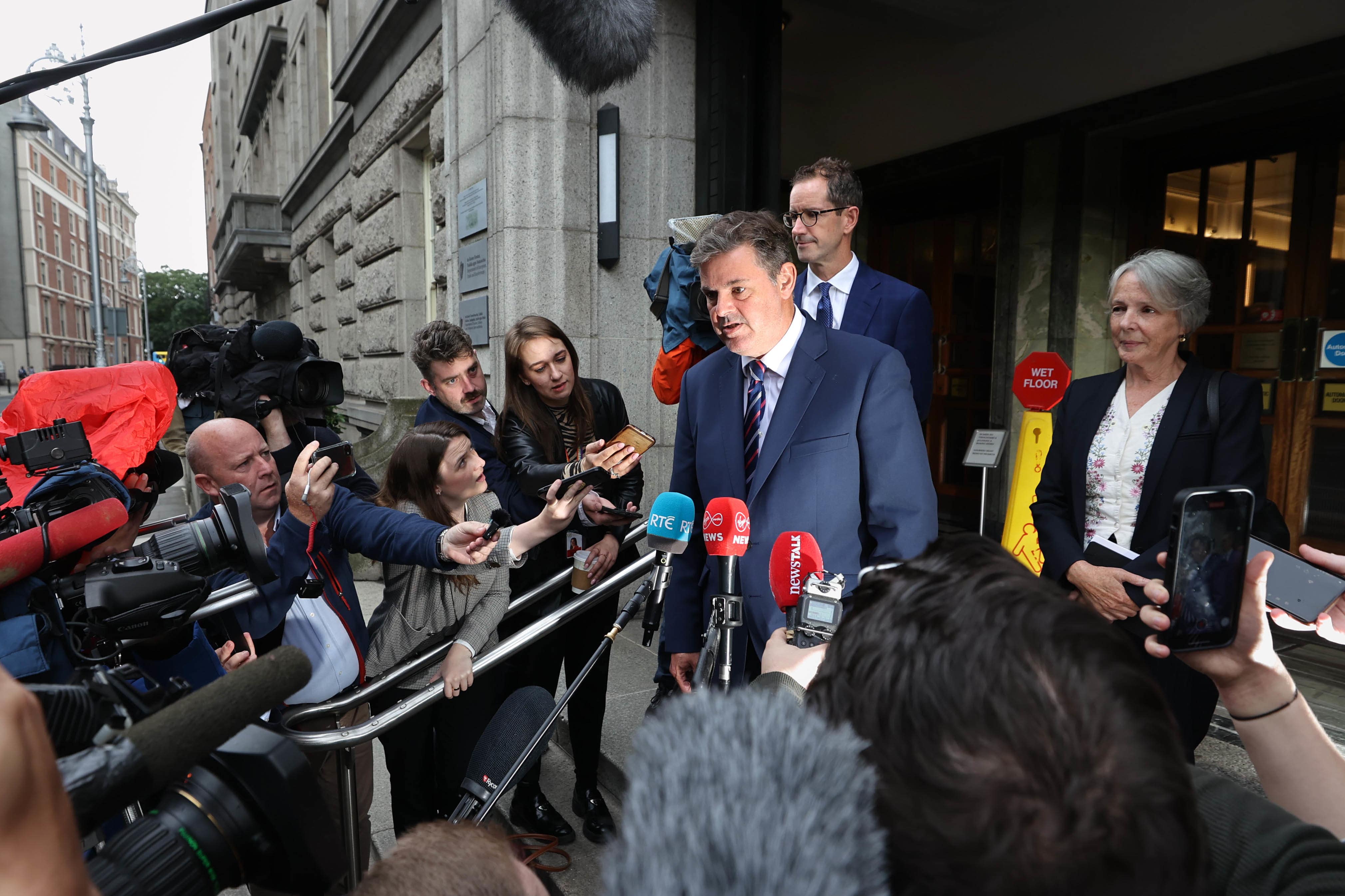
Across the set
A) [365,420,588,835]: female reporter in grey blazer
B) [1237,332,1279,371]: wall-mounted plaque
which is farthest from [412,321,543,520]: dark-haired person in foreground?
[1237,332,1279,371]: wall-mounted plaque

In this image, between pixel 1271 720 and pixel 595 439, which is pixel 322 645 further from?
pixel 1271 720

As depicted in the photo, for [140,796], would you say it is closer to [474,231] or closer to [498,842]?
[498,842]

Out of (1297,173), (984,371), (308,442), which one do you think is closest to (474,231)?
(308,442)

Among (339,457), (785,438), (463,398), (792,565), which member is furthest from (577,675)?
(792,565)

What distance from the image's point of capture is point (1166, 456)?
7.27 ft

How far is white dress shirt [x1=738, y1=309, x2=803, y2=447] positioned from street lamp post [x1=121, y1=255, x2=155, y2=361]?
119ft

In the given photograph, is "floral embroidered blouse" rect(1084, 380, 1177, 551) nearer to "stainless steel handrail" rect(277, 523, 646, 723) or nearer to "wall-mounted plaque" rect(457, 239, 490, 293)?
"stainless steel handrail" rect(277, 523, 646, 723)

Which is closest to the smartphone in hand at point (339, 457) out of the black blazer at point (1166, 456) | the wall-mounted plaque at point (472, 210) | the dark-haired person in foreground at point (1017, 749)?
the dark-haired person in foreground at point (1017, 749)

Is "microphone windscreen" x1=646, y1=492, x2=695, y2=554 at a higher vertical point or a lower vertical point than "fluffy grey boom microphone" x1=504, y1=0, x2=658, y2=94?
lower

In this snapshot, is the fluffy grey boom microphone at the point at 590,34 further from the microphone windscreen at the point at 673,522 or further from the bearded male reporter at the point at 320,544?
the microphone windscreen at the point at 673,522

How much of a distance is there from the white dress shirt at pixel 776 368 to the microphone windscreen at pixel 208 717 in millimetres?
1380

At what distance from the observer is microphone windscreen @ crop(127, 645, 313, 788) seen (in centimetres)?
62

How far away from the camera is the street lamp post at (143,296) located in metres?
46.6

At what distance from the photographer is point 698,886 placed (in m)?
0.49
